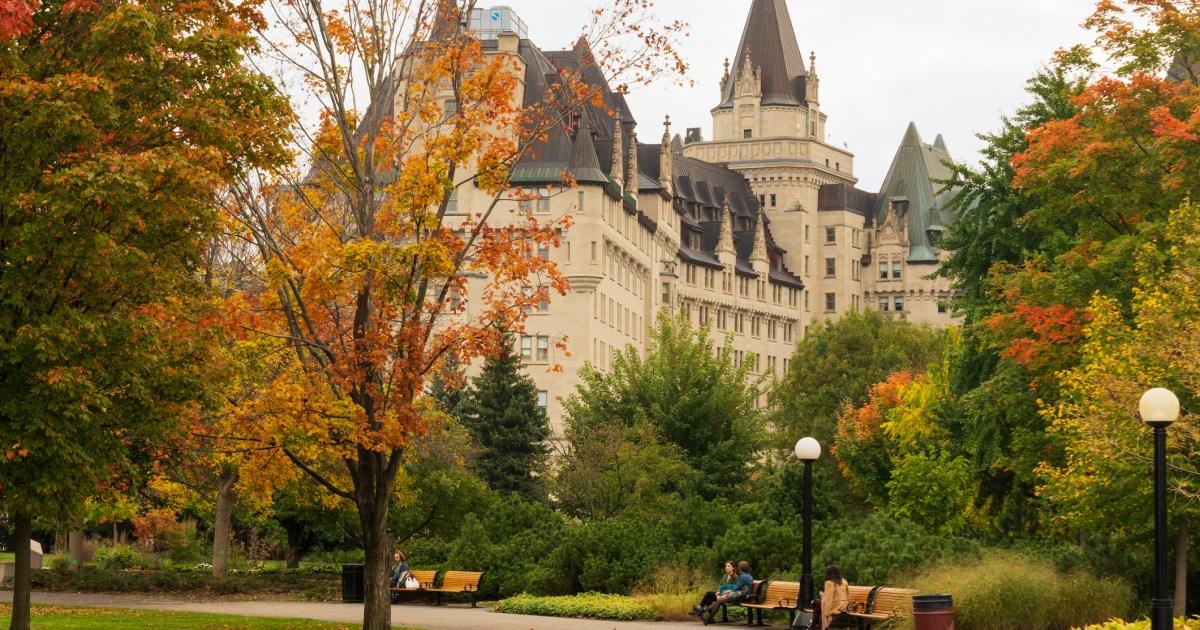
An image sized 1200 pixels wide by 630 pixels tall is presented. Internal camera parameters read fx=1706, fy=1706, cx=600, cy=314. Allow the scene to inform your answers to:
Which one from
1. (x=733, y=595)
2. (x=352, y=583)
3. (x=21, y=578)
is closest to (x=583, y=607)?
(x=733, y=595)

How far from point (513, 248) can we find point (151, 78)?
6.06m

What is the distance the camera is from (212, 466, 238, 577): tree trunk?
4253 centimetres

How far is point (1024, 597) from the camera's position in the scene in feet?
83.3

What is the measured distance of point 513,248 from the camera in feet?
79.7

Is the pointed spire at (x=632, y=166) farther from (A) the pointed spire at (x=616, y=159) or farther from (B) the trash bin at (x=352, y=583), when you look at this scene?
(B) the trash bin at (x=352, y=583)

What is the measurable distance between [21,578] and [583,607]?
12017 millimetres

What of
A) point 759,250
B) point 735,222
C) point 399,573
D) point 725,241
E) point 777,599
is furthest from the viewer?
point 735,222

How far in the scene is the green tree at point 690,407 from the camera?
6059 centimetres

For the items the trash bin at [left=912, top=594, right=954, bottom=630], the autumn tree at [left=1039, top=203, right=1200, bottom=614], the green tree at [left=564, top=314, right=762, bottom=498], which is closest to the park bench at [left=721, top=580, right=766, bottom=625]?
the autumn tree at [left=1039, top=203, right=1200, bottom=614]

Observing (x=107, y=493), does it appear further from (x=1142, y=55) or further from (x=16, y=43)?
(x=1142, y=55)

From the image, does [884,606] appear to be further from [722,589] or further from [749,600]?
[722,589]

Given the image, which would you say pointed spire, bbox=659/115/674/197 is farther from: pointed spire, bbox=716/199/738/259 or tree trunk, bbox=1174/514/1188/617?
tree trunk, bbox=1174/514/1188/617

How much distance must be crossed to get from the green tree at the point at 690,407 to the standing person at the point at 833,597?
3485 centimetres

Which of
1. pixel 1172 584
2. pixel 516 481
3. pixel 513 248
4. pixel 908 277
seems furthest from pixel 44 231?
pixel 908 277
